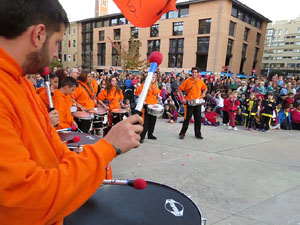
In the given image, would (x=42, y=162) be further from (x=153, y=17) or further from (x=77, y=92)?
(x=77, y=92)

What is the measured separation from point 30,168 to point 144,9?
1.27 metres

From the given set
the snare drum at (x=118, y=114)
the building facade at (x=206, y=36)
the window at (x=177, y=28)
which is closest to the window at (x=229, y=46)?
the building facade at (x=206, y=36)

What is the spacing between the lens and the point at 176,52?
3484 centimetres

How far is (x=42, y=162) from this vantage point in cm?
94

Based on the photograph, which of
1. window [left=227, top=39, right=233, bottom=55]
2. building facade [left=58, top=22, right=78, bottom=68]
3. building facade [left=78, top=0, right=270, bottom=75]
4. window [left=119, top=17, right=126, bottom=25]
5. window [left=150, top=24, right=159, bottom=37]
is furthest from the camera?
building facade [left=58, top=22, right=78, bottom=68]

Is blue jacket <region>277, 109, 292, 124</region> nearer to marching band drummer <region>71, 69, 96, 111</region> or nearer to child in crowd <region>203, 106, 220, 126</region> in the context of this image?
child in crowd <region>203, 106, 220, 126</region>

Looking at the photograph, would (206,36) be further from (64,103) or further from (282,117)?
(64,103)

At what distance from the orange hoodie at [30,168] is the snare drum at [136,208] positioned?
555 millimetres

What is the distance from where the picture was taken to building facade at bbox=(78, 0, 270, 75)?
30.8 meters

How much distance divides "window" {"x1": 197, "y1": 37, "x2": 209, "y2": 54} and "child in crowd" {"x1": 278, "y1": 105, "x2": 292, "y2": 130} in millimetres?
25028

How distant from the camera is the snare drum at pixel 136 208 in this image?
137 cm

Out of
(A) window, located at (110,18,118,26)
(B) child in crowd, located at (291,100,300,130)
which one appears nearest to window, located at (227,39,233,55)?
(A) window, located at (110,18,118,26)

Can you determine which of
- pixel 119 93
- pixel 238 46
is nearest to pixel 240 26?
pixel 238 46

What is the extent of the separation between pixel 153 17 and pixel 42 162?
1.20m
